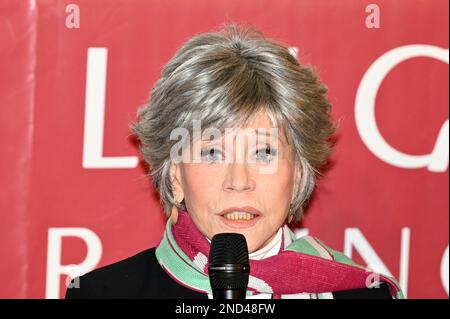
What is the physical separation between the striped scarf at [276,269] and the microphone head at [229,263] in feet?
1.92

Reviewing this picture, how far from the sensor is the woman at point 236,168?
5.31 ft

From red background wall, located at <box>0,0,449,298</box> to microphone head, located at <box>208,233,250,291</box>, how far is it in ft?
3.16

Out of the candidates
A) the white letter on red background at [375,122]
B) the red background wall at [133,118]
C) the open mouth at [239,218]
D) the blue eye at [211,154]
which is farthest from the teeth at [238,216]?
the white letter on red background at [375,122]

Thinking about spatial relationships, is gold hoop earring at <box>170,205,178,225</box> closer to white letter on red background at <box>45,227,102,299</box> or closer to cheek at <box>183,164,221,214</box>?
cheek at <box>183,164,221,214</box>

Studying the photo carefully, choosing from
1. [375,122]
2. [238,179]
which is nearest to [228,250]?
[238,179]

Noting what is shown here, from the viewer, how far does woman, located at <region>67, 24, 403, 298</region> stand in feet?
5.31

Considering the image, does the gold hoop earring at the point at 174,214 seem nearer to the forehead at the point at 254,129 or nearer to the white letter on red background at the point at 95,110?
the forehead at the point at 254,129

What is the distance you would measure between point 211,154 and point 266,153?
11 cm

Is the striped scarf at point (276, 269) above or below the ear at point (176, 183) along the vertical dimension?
below

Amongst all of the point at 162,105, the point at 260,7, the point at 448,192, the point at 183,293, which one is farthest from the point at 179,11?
the point at 448,192

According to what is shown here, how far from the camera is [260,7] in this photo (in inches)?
81.6

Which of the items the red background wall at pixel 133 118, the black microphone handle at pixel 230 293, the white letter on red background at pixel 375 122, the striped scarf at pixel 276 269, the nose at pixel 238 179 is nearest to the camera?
the black microphone handle at pixel 230 293

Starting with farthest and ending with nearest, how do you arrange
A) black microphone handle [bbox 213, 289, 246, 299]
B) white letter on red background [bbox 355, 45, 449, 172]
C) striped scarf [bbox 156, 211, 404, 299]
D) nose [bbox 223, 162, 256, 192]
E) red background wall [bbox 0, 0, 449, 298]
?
white letter on red background [bbox 355, 45, 449, 172]
red background wall [bbox 0, 0, 449, 298]
striped scarf [bbox 156, 211, 404, 299]
nose [bbox 223, 162, 256, 192]
black microphone handle [bbox 213, 289, 246, 299]

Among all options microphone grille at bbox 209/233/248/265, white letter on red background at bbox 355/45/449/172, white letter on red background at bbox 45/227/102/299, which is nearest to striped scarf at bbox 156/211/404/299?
white letter on red background at bbox 45/227/102/299
